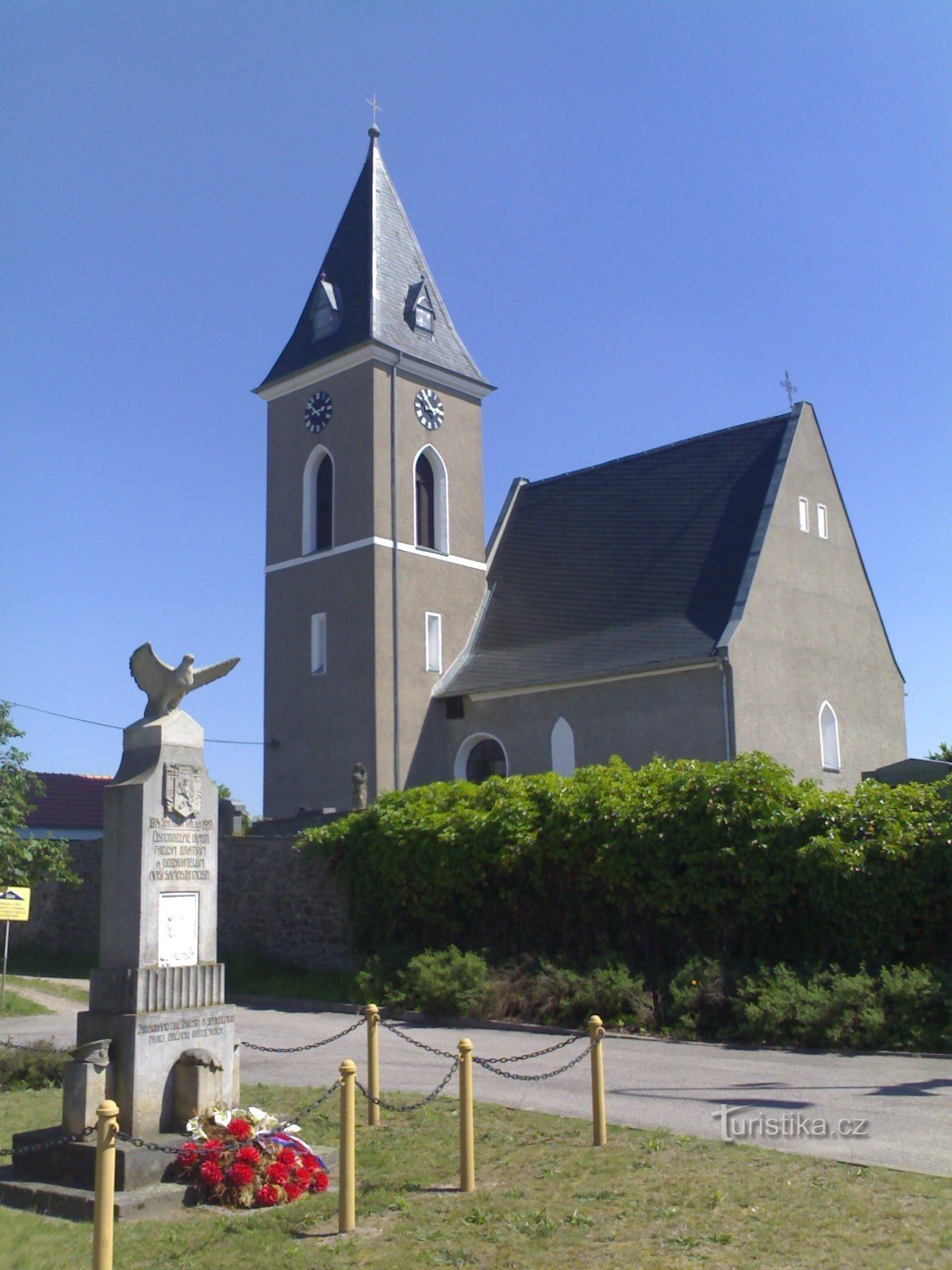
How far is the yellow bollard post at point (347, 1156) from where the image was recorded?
729 cm

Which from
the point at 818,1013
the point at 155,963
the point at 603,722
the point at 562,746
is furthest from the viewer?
the point at 562,746

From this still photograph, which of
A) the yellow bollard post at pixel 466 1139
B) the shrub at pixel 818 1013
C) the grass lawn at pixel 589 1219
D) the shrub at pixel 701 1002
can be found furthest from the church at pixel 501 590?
the yellow bollard post at pixel 466 1139

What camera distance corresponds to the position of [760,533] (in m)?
27.2

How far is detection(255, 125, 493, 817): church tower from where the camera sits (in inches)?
1159

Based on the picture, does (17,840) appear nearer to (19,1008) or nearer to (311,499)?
(19,1008)

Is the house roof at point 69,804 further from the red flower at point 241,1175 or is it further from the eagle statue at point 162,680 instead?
the red flower at point 241,1175

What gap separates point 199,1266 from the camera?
6676 mm

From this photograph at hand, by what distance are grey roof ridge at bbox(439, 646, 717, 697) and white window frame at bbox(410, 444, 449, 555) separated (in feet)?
12.7

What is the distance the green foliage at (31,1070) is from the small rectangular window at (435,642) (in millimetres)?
18360

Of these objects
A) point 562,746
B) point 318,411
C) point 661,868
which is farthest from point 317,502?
point 661,868

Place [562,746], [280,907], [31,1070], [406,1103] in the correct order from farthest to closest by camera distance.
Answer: [562,746]
[280,907]
[31,1070]
[406,1103]

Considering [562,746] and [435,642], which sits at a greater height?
[435,642]

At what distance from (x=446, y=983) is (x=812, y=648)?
14.6 meters

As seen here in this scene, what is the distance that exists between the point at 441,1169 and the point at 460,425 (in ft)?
86.4
